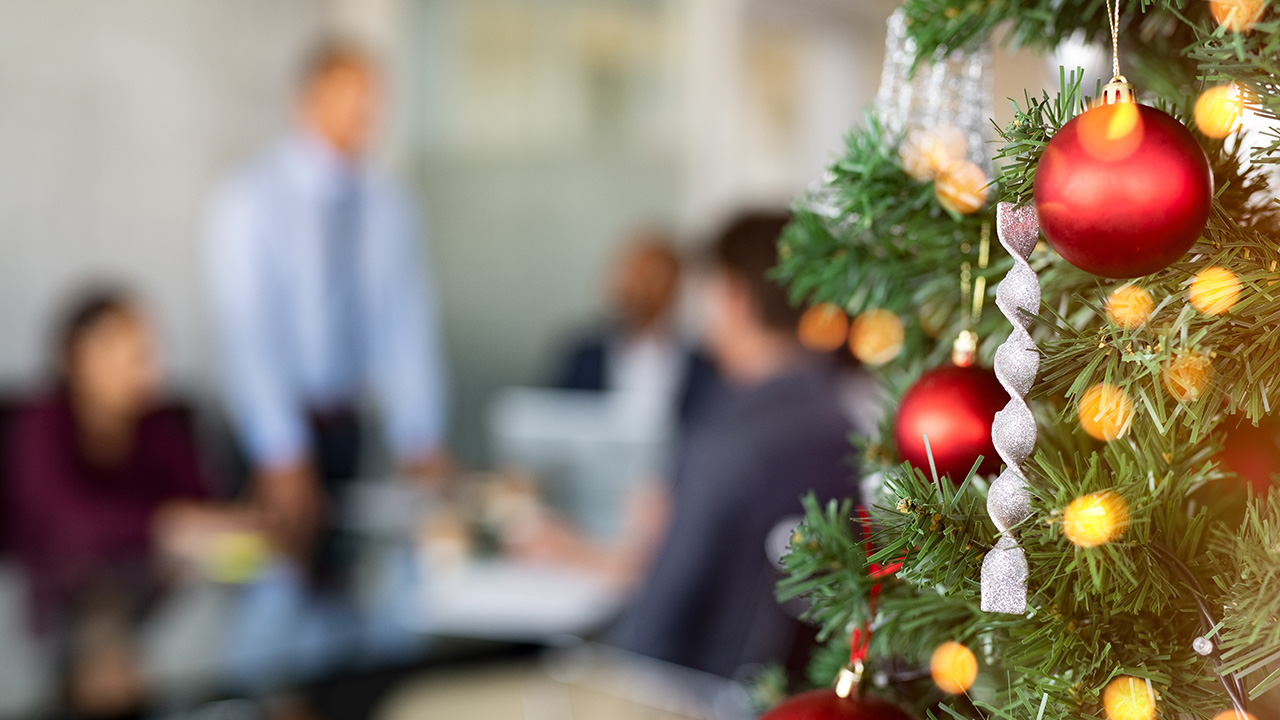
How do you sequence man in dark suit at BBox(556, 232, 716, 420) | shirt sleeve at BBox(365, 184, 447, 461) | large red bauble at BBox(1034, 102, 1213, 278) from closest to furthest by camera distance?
1. large red bauble at BBox(1034, 102, 1213, 278)
2. shirt sleeve at BBox(365, 184, 447, 461)
3. man in dark suit at BBox(556, 232, 716, 420)

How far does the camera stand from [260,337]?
2.71 meters

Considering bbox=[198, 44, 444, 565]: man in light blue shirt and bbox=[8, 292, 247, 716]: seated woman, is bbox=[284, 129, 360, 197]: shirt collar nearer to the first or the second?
bbox=[198, 44, 444, 565]: man in light blue shirt

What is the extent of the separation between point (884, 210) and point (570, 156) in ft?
13.8

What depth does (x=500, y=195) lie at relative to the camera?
4543mm

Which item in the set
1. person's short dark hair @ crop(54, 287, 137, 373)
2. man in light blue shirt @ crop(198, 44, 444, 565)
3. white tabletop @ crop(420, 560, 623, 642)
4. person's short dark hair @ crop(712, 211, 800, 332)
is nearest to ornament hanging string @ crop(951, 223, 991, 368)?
person's short dark hair @ crop(712, 211, 800, 332)

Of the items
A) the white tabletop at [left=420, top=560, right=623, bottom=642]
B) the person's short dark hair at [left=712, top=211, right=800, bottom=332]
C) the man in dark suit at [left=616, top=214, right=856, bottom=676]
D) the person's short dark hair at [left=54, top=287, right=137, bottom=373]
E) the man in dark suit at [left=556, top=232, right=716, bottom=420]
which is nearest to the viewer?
the man in dark suit at [left=616, top=214, right=856, bottom=676]

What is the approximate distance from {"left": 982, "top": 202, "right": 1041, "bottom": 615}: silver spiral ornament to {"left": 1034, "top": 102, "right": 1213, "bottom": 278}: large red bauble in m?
0.03

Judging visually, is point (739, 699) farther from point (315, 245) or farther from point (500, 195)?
point (500, 195)

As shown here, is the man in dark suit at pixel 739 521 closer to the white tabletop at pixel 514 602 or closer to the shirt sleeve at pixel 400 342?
the white tabletop at pixel 514 602

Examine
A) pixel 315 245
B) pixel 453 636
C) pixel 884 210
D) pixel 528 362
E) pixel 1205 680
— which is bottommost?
pixel 528 362

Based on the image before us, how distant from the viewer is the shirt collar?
282 cm

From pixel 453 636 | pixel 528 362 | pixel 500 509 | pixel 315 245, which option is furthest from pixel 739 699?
pixel 528 362

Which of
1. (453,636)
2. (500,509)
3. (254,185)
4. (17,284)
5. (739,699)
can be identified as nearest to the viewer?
(739,699)

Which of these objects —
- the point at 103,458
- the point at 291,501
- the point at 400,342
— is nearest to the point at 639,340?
the point at 400,342
